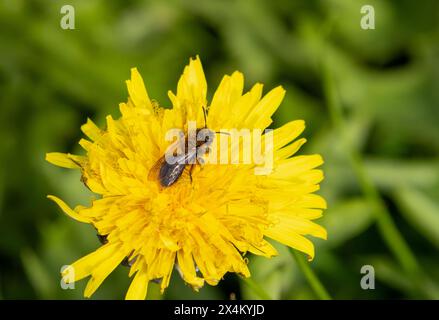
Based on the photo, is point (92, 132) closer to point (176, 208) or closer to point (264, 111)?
point (176, 208)

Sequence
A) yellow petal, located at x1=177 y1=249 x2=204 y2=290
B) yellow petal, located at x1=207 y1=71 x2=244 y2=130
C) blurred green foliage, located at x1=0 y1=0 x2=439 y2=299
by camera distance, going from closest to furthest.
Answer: yellow petal, located at x1=177 y1=249 x2=204 y2=290, yellow petal, located at x1=207 y1=71 x2=244 y2=130, blurred green foliage, located at x1=0 y1=0 x2=439 y2=299

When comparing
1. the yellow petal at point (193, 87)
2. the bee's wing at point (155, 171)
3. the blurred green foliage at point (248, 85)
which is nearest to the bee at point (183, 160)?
the bee's wing at point (155, 171)

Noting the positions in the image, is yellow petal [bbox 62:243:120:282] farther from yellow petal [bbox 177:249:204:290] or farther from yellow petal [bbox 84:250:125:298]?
yellow petal [bbox 177:249:204:290]

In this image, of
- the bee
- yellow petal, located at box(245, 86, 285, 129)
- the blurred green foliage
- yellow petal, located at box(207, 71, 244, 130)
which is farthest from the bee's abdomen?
the blurred green foliage

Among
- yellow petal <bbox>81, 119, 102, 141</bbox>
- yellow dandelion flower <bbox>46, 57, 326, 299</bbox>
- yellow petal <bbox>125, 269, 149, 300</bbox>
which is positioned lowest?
yellow petal <bbox>125, 269, 149, 300</bbox>

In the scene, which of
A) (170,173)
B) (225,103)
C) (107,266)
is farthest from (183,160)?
(107,266)

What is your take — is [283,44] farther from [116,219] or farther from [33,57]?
[116,219]
